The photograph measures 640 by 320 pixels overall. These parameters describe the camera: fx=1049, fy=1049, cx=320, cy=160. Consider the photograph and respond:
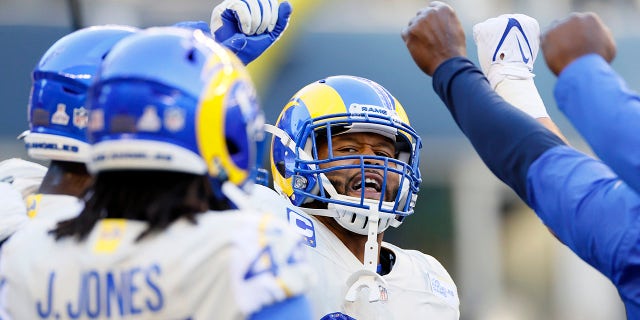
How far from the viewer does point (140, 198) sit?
68.3 inches

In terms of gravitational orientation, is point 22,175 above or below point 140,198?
below

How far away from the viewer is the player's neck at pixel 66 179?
2.27 m

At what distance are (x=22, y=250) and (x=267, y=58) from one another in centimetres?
513

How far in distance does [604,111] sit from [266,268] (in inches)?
25.6

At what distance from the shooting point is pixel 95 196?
177 cm

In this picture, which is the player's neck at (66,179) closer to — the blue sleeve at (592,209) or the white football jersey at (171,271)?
the white football jersey at (171,271)

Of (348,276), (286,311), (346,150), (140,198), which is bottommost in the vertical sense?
(348,276)

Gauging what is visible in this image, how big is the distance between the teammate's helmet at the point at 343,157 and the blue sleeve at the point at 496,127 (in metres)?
0.76

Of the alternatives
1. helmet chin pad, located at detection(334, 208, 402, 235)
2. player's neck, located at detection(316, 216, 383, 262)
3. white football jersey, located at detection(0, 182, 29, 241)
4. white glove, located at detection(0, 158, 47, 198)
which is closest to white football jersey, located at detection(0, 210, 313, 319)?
white football jersey, located at detection(0, 182, 29, 241)

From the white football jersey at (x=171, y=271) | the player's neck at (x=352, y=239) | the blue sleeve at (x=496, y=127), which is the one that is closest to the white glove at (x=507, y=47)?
the blue sleeve at (x=496, y=127)

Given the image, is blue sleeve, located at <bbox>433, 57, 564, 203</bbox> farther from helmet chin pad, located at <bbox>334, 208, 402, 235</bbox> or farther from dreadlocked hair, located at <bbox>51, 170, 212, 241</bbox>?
helmet chin pad, located at <bbox>334, 208, 402, 235</bbox>

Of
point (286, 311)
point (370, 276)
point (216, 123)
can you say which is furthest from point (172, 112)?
point (370, 276)

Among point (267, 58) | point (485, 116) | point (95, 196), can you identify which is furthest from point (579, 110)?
point (267, 58)

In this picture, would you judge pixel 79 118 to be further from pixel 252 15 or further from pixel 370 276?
pixel 370 276
